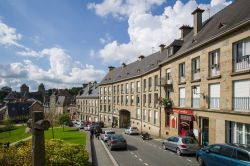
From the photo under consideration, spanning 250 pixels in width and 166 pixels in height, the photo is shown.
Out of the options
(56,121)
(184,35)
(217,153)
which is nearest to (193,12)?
(184,35)

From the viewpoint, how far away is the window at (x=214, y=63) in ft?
73.2

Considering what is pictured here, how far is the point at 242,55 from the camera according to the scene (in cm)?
1919

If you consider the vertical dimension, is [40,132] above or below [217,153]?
above

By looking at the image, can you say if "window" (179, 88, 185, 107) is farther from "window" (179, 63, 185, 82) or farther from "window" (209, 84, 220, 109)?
"window" (209, 84, 220, 109)

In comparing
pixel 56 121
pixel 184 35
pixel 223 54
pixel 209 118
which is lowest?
pixel 56 121

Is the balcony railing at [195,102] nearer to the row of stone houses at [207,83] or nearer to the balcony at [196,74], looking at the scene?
the row of stone houses at [207,83]

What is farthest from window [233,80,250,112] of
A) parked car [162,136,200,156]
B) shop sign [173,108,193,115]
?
shop sign [173,108,193,115]

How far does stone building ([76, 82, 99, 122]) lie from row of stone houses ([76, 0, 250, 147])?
32214 mm

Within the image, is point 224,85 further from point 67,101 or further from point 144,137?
point 67,101

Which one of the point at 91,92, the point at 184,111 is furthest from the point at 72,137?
the point at 91,92

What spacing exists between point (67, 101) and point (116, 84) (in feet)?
139

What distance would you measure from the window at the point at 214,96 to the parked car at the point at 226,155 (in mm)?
7611

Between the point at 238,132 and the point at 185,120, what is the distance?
28.7ft

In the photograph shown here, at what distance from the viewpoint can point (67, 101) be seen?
99438 mm
